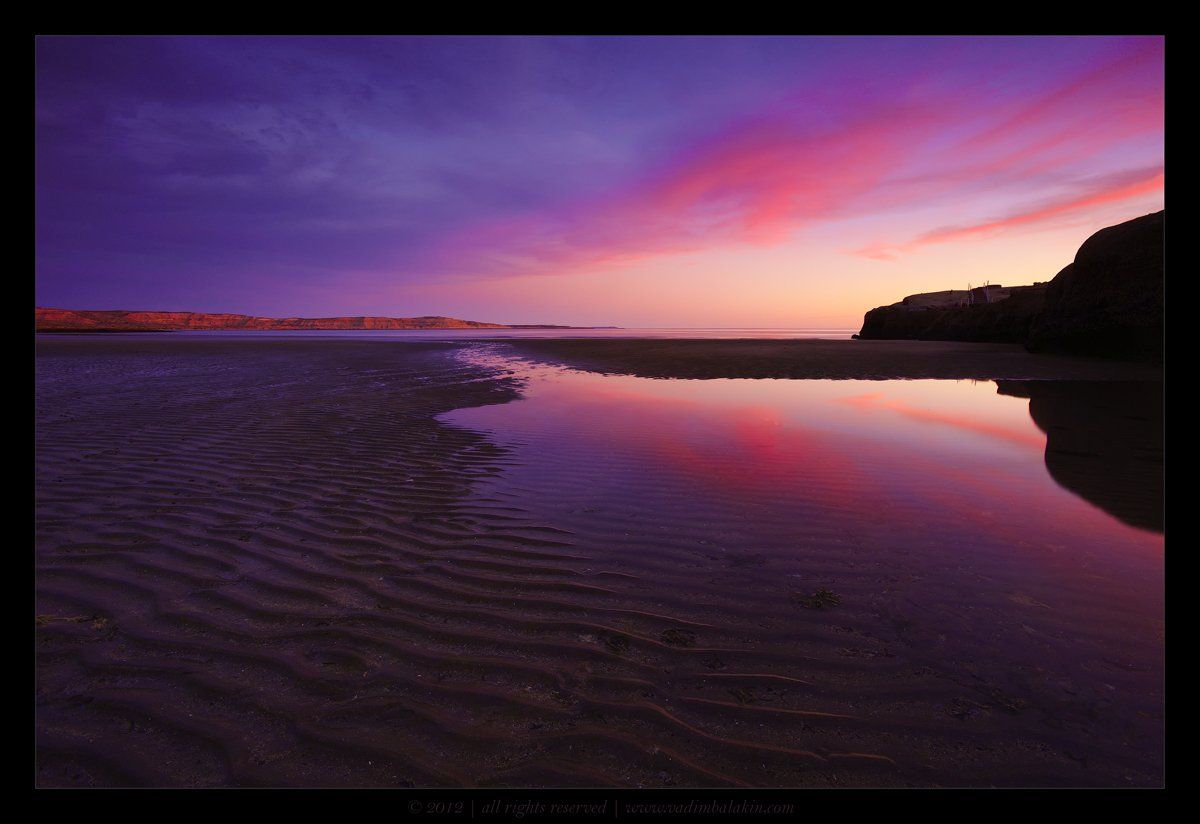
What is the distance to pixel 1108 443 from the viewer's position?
845 centimetres

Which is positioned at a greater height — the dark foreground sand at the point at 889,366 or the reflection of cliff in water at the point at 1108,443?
the dark foreground sand at the point at 889,366

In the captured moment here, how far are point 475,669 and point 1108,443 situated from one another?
11.0m

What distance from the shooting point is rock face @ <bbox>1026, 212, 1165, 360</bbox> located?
18875 millimetres

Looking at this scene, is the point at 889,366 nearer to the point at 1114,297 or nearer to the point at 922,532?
the point at 1114,297

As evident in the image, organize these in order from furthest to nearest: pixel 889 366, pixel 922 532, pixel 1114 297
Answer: pixel 889 366, pixel 1114 297, pixel 922 532

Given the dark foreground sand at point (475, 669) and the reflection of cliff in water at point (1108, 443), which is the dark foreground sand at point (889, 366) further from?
the dark foreground sand at point (475, 669)

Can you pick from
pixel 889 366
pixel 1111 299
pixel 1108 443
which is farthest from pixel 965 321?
pixel 1108 443

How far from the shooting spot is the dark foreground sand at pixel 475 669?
2.26m

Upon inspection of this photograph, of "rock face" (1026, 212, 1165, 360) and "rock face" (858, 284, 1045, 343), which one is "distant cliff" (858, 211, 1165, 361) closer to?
"rock face" (1026, 212, 1165, 360)

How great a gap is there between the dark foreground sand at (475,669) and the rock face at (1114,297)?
23.8 meters

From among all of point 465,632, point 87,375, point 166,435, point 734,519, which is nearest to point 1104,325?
point 734,519

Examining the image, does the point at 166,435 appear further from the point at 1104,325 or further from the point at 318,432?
the point at 1104,325

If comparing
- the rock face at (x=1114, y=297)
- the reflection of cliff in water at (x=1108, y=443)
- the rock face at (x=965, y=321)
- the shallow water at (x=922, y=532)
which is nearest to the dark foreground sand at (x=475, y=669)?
the shallow water at (x=922, y=532)

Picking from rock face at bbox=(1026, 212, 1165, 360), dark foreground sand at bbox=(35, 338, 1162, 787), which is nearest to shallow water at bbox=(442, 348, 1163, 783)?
dark foreground sand at bbox=(35, 338, 1162, 787)
